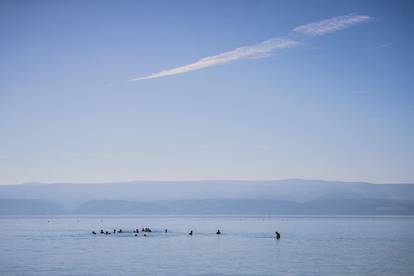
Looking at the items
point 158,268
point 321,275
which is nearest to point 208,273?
point 158,268

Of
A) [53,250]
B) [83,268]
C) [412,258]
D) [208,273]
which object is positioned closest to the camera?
[208,273]

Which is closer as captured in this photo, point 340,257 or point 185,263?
point 185,263

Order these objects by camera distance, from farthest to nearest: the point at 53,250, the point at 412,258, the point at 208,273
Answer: the point at 53,250 < the point at 412,258 < the point at 208,273

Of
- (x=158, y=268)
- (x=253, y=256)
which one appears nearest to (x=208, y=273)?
(x=158, y=268)

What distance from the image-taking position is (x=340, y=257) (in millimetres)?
58781

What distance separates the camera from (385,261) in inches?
2143

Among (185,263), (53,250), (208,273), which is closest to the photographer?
(208,273)

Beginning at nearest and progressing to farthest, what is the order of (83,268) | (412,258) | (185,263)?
1. (83,268)
2. (185,263)
3. (412,258)

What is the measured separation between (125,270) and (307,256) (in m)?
23.5

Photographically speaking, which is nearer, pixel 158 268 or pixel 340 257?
pixel 158 268

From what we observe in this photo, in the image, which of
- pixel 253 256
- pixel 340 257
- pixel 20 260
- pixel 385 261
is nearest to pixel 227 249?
pixel 253 256

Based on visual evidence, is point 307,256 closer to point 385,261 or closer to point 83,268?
point 385,261

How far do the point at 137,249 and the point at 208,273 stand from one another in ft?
89.0

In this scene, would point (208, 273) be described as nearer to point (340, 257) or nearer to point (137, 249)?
point (340, 257)
